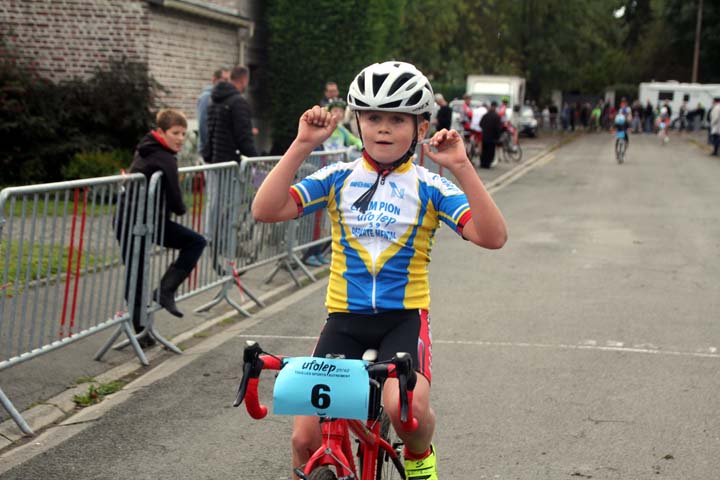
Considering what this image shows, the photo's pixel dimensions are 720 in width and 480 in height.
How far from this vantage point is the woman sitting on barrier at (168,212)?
7.93m

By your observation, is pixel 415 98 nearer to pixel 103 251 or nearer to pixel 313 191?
pixel 313 191

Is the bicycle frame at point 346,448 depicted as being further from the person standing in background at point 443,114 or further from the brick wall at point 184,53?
the person standing in background at point 443,114

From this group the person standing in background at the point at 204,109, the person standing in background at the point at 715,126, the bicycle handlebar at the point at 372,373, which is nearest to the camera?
the bicycle handlebar at the point at 372,373

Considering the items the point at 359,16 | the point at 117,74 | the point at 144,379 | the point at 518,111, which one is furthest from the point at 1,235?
the point at 518,111

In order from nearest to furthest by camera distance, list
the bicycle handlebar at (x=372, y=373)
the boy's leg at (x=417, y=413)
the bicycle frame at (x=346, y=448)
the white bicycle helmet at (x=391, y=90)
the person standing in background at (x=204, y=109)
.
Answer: the bicycle handlebar at (x=372, y=373), the bicycle frame at (x=346, y=448), the boy's leg at (x=417, y=413), the white bicycle helmet at (x=391, y=90), the person standing in background at (x=204, y=109)

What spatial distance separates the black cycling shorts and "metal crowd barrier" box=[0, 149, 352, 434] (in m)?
2.76

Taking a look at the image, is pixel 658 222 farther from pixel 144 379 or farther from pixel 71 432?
pixel 71 432

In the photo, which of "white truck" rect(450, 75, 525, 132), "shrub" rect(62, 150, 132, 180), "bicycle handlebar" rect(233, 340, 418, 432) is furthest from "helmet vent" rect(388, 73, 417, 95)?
"white truck" rect(450, 75, 525, 132)

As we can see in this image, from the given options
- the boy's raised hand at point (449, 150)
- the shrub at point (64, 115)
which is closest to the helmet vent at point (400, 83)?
the boy's raised hand at point (449, 150)

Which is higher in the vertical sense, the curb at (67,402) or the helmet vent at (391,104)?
the helmet vent at (391,104)

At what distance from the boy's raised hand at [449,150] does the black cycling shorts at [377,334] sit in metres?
0.67

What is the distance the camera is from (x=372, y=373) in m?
3.46

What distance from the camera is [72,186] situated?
22.4ft

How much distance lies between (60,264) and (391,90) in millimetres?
3663
